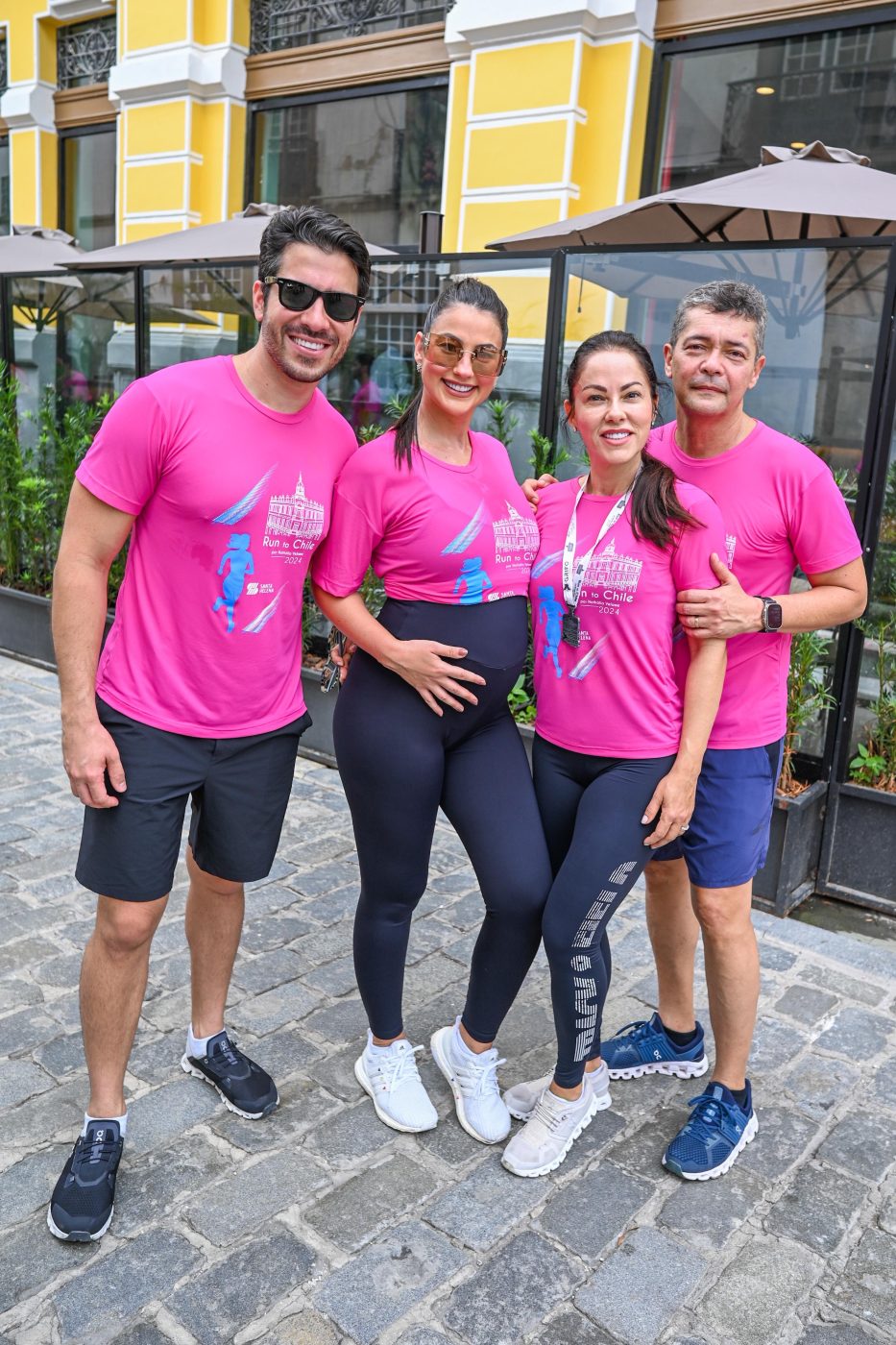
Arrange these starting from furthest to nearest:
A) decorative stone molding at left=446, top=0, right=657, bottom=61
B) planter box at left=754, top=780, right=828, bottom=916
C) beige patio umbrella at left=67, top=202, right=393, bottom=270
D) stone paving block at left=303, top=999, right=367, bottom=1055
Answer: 1. decorative stone molding at left=446, top=0, right=657, bottom=61
2. beige patio umbrella at left=67, top=202, right=393, bottom=270
3. planter box at left=754, top=780, right=828, bottom=916
4. stone paving block at left=303, top=999, right=367, bottom=1055

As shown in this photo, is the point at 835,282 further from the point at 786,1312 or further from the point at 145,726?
the point at 786,1312

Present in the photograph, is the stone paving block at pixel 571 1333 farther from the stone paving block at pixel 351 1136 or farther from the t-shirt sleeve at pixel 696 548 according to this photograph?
the t-shirt sleeve at pixel 696 548

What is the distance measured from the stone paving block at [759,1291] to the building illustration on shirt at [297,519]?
194cm

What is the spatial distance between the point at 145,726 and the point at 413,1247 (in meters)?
1.35

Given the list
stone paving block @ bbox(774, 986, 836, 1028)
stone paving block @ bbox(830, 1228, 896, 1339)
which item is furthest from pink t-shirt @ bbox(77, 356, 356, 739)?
stone paving block @ bbox(774, 986, 836, 1028)

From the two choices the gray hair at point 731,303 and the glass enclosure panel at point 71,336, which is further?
the glass enclosure panel at point 71,336

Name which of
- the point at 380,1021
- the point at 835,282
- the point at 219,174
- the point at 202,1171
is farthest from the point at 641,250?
the point at 219,174

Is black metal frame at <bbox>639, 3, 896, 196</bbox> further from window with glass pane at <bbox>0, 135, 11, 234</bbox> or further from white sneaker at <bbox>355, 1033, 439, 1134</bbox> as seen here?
window with glass pane at <bbox>0, 135, 11, 234</bbox>

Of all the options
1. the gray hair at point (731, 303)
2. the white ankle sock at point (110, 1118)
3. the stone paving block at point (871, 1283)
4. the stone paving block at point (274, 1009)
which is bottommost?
the stone paving block at point (274, 1009)

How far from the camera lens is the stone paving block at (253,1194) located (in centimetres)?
255

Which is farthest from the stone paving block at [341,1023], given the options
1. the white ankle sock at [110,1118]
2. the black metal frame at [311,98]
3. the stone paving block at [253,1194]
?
the black metal frame at [311,98]

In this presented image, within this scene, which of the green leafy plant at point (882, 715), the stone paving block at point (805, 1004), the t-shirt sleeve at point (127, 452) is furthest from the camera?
the green leafy plant at point (882, 715)

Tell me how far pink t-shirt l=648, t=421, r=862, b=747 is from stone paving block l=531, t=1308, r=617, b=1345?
1338mm

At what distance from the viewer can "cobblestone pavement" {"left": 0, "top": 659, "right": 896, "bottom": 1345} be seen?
7.68 ft
